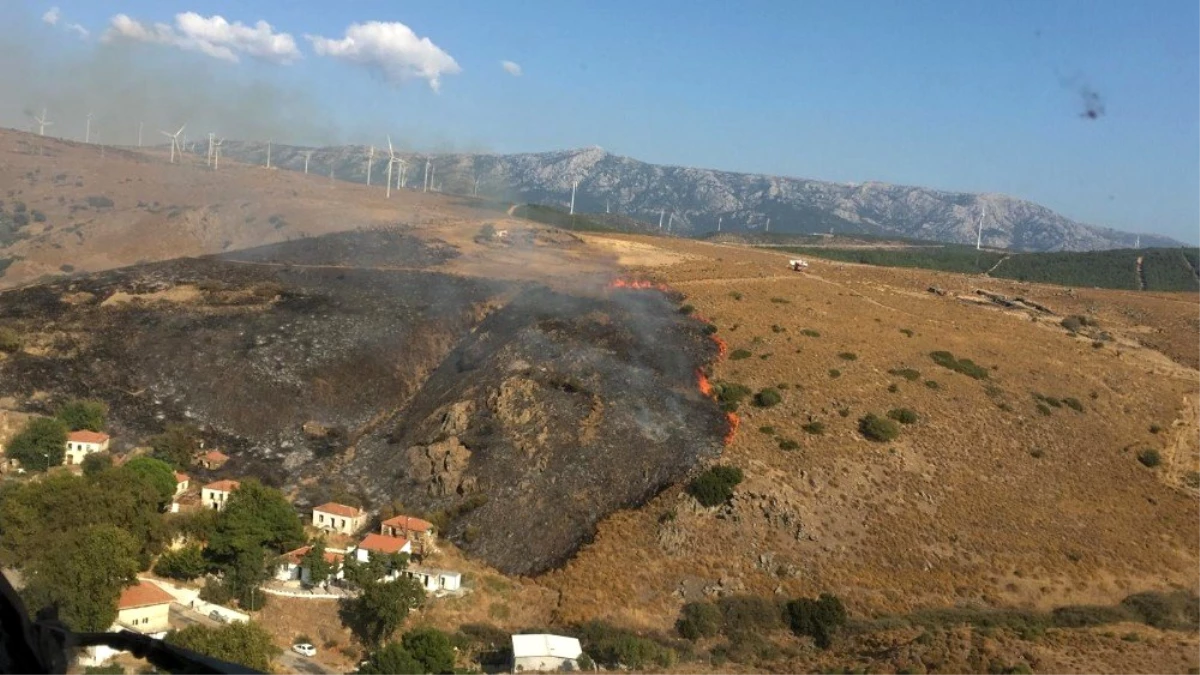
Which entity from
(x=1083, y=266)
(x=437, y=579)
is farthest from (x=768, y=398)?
(x=1083, y=266)

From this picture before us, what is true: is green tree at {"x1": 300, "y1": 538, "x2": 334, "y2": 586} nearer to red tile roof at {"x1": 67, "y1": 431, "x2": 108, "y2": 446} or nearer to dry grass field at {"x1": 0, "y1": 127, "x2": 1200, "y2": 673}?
dry grass field at {"x1": 0, "y1": 127, "x2": 1200, "y2": 673}

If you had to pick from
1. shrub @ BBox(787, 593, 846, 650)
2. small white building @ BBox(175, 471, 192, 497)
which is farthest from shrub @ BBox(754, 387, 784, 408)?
small white building @ BBox(175, 471, 192, 497)

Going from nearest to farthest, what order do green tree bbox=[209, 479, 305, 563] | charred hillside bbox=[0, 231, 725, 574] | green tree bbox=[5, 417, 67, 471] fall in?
1. green tree bbox=[209, 479, 305, 563]
2. green tree bbox=[5, 417, 67, 471]
3. charred hillside bbox=[0, 231, 725, 574]

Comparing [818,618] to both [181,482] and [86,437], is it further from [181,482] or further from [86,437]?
[86,437]

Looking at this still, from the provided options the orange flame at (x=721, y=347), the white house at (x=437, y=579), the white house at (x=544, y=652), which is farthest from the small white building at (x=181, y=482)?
the orange flame at (x=721, y=347)

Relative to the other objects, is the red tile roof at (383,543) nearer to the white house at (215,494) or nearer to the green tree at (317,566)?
the green tree at (317,566)

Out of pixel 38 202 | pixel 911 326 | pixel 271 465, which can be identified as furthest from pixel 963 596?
pixel 38 202
